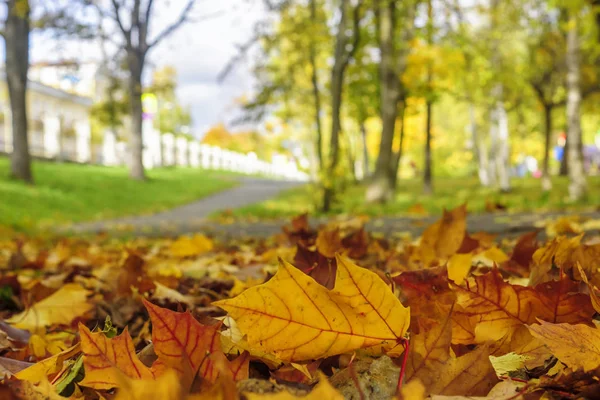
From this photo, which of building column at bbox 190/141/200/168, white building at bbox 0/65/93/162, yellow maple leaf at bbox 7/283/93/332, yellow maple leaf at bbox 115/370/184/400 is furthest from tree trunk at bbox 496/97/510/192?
building column at bbox 190/141/200/168

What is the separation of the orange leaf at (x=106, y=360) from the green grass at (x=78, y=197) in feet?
28.4

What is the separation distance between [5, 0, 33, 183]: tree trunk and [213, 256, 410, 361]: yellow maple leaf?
770 inches

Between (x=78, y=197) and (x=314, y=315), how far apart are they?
19.5 m

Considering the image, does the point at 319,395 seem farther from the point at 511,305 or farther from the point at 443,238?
the point at 443,238

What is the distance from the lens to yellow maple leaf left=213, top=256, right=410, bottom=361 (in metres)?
0.75

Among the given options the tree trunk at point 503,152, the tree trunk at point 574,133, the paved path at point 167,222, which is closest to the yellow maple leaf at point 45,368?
the paved path at point 167,222

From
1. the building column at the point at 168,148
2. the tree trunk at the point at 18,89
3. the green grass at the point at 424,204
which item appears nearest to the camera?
the green grass at the point at 424,204

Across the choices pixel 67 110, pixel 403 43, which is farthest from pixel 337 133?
pixel 67 110

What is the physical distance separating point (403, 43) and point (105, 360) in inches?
677

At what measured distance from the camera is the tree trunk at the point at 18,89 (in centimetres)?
1848

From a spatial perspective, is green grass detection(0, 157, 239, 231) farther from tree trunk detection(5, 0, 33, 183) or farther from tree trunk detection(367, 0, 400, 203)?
tree trunk detection(367, 0, 400, 203)

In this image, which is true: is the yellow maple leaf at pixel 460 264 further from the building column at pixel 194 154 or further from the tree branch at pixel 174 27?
the building column at pixel 194 154

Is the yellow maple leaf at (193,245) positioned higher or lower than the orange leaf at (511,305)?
lower

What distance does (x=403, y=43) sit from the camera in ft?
55.7
